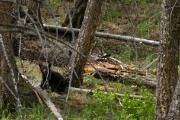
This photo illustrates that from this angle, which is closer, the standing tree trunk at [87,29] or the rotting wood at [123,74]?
the standing tree trunk at [87,29]

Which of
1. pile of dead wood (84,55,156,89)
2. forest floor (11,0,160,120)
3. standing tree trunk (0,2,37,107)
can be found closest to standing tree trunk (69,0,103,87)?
forest floor (11,0,160,120)

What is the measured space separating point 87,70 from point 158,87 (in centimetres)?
347

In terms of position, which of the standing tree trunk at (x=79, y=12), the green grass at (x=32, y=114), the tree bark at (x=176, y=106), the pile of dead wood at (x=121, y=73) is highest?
the tree bark at (x=176, y=106)

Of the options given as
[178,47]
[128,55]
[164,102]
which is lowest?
[128,55]

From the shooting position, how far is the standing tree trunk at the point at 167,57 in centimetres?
610

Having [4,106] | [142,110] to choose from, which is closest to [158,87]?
[142,110]

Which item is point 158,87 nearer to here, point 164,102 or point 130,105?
point 164,102

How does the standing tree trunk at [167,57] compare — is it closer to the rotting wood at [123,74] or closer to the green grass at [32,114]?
the green grass at [32,114]

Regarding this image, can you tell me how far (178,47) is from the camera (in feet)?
20.7

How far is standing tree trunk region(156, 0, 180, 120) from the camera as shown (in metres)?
6.10

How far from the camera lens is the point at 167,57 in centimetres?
627

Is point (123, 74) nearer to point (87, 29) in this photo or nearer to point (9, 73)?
point (87, 29)

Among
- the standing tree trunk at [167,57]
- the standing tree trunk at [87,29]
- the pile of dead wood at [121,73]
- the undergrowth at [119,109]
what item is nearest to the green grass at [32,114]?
the undergrowth at [119,109]

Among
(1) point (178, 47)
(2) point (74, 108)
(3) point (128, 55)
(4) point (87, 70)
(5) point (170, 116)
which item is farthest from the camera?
(3) point (128, 55)
